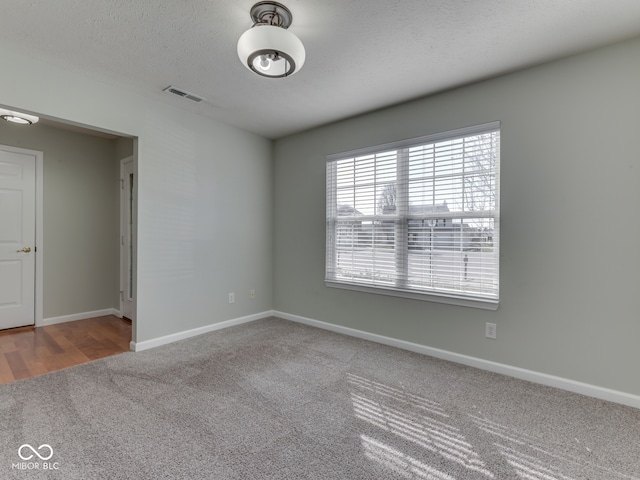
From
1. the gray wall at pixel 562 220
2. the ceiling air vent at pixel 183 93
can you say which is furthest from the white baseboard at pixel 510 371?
the ceiling air vent at pixel 183 93

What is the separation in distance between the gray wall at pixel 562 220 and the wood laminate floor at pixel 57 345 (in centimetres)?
312

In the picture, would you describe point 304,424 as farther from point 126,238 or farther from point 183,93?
point 126,238

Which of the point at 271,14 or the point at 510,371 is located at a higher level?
the point at 271,14

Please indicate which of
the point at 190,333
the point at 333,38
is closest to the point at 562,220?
the point at 333,38

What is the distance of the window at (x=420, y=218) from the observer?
270 centimetres

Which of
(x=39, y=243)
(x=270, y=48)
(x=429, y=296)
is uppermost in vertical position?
(x=270, y=48)

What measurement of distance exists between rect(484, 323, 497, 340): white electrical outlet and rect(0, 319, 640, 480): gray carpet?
310 millimetres

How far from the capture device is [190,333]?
3.48m

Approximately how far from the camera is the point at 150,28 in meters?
2.03

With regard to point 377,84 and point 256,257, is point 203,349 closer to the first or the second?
point 256,257

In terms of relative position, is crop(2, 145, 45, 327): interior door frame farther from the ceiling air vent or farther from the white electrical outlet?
the white electrical outlet

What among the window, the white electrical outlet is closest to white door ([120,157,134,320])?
the window

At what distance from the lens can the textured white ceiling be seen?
72.6 inches

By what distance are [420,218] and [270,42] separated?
6.60 feet
